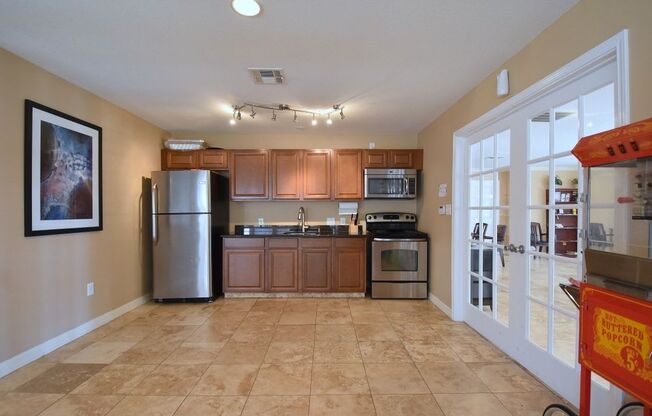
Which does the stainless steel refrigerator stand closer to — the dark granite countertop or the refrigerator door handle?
the refrigerator door handle

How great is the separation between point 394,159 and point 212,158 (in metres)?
2.61

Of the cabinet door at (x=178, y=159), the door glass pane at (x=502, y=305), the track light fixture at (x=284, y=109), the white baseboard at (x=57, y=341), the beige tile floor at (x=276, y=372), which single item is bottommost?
the beige tile floor at (x=276, y=372)

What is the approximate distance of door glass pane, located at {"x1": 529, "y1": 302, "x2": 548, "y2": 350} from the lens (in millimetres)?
2112

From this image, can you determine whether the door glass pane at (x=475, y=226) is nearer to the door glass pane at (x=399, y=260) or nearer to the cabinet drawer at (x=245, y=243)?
the door glass pane at (x=399, y=260)

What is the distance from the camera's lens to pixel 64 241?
2.72m

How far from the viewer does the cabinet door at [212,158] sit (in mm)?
4316

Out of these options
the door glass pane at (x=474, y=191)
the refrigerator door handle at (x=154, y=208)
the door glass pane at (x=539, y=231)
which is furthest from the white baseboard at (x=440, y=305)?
the refrigerator door handle at (x=154, y=208)

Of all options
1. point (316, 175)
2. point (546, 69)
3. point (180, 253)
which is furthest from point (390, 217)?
point (180, 253)

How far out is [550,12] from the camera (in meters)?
1.81

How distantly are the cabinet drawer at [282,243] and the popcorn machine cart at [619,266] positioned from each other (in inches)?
125

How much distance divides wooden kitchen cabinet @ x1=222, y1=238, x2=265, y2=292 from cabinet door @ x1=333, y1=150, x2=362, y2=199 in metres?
1.31

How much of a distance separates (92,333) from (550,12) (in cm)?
449

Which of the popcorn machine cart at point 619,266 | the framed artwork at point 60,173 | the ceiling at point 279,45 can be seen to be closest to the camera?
the popcorn machine cart at point 619,266

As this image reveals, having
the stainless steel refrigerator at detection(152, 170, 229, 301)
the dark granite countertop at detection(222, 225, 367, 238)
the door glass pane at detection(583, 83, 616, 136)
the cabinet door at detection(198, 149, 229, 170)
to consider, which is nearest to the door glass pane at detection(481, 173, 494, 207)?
the door glass pane at detection(583, 83, 616, 136)
